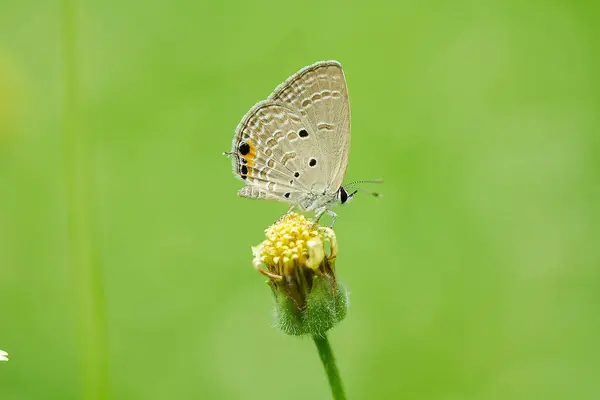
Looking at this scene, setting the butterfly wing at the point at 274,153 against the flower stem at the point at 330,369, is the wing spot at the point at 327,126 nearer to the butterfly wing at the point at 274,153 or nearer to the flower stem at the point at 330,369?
the butterfly wing at the point at 274,153

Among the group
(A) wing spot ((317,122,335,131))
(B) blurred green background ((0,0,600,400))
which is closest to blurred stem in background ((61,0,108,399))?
(B) blurred green background ((0,0,600,400))

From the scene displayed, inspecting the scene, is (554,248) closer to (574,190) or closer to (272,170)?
(574,190)

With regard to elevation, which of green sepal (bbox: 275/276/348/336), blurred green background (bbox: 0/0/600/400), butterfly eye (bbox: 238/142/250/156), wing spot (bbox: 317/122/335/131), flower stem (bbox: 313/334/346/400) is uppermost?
blurred green background (bbox: 0/0/600/400)

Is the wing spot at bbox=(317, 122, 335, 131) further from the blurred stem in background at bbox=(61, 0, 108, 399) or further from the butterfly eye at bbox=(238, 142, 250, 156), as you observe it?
the blurred stem in background at bbox=(61, 0, 108, 399)

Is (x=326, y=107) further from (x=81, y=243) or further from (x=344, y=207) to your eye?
(x=344, y=207)

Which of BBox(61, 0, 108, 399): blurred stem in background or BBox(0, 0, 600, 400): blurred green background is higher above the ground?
BBox(0, 0, 600, 400): blurred green background

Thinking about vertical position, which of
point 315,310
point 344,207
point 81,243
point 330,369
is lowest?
point 330,369

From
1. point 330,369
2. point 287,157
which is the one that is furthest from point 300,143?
point 330,369

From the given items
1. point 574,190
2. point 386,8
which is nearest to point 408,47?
point 386,8
